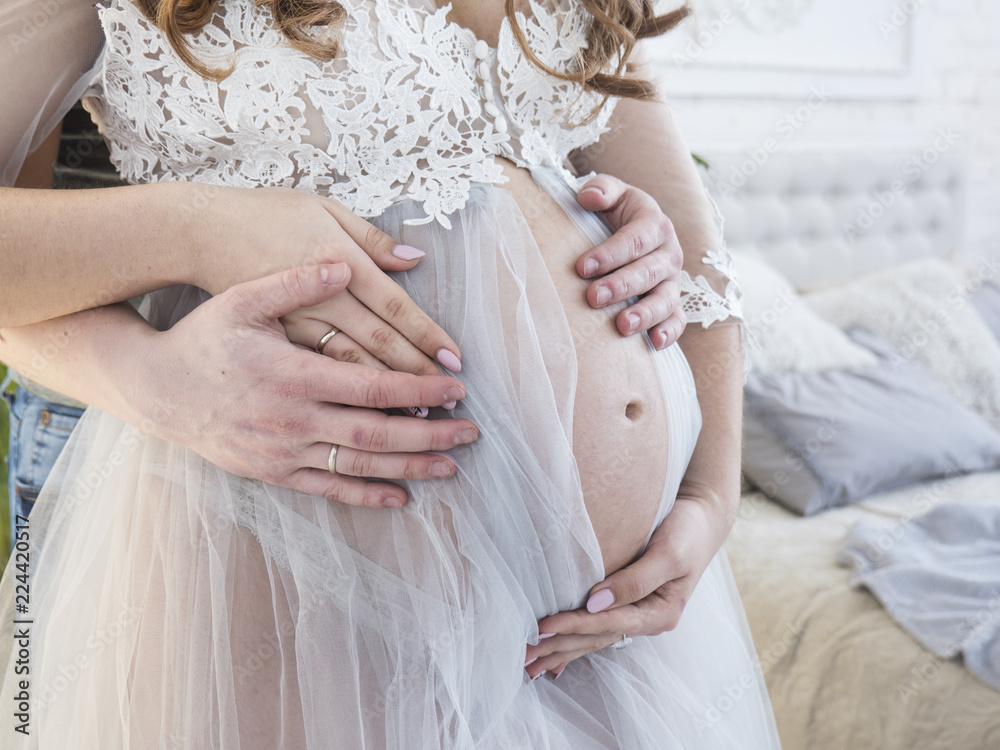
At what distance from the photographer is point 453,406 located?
1.87ft

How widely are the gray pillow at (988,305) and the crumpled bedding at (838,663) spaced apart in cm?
103

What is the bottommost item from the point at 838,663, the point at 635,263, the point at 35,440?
the point at 838,663

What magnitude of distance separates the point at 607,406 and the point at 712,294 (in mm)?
243

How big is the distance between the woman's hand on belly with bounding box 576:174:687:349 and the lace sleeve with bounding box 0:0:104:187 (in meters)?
0.43

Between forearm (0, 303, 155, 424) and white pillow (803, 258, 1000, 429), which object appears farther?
white pillow (803, 258, 1000, 429)

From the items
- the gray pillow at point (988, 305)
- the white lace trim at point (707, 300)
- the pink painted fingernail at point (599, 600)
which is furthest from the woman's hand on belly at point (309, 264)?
the gray pillow at point (988, 305)

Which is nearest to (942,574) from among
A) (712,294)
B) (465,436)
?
(712,294)

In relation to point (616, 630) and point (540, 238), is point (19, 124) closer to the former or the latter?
point (540, 238)

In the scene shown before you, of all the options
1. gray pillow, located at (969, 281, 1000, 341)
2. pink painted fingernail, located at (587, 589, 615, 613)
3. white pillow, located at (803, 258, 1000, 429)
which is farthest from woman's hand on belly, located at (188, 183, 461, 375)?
gray pillow, located at (969, 281, 1000, 341)

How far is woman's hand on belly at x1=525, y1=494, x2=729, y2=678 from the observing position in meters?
0.63

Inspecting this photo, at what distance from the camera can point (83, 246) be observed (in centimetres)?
54

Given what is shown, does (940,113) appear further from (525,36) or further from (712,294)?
(525,36)

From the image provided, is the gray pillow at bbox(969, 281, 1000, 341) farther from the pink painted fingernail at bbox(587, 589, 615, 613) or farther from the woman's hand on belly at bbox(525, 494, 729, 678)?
the pink painted fingernail at bbox(587, 589, 615, 613)

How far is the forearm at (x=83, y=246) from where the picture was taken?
53cm
